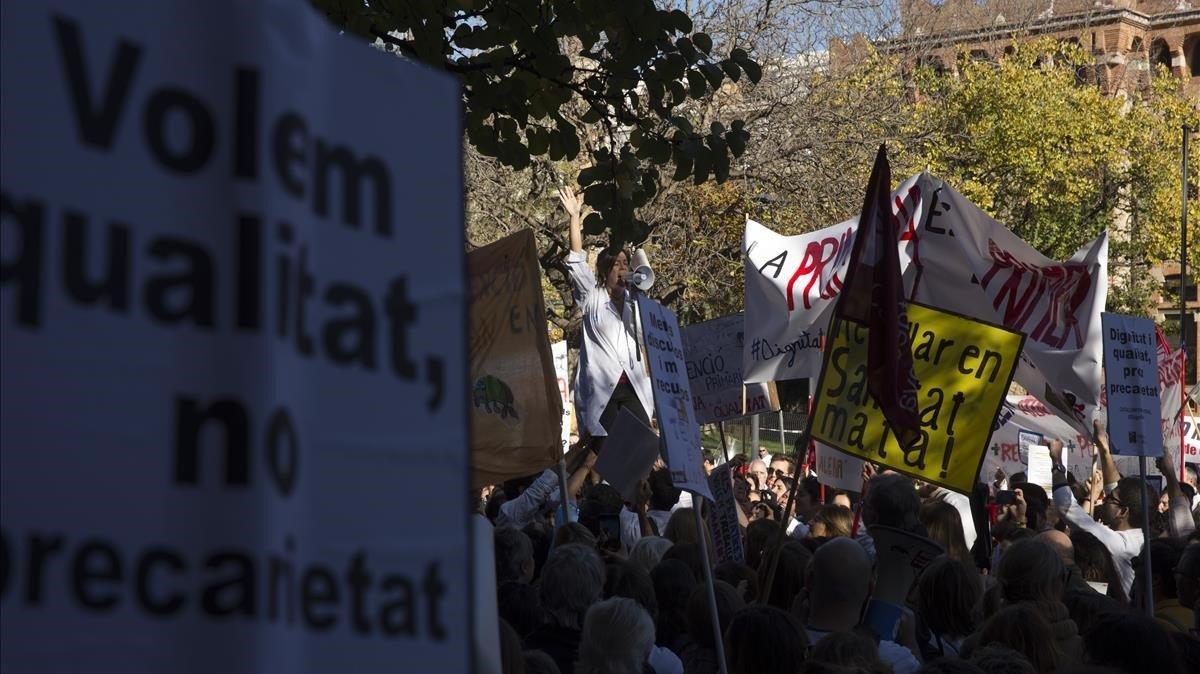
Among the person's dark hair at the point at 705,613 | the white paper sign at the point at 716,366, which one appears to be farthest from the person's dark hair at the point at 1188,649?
the white paper sign at the point at 716,366

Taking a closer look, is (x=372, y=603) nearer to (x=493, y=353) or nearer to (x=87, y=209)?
(x=87, y=209)

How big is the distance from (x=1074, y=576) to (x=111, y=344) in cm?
528

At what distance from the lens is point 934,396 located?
7.30 m

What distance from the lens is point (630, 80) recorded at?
6.34 m

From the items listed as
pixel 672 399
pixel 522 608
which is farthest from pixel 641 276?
pixel 522 608

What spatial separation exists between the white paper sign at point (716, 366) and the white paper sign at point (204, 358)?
8415 millimetres

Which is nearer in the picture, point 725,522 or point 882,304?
point 882,304

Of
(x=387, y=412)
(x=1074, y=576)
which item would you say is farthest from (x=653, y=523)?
(x=387, y=412)

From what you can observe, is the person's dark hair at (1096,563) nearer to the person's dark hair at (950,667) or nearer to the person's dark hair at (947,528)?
the person's dark hair at (947,528)

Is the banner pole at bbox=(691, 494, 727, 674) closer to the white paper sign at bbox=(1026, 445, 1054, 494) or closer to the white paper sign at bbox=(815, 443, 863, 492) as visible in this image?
the white paper sign at bbox=(815, 443, 863, 492)

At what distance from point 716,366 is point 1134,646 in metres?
6.16

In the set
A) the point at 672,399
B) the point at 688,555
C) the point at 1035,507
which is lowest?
the point at 688,555

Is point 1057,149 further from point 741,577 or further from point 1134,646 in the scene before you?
point 1134,646

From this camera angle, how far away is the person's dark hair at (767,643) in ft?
13.5
